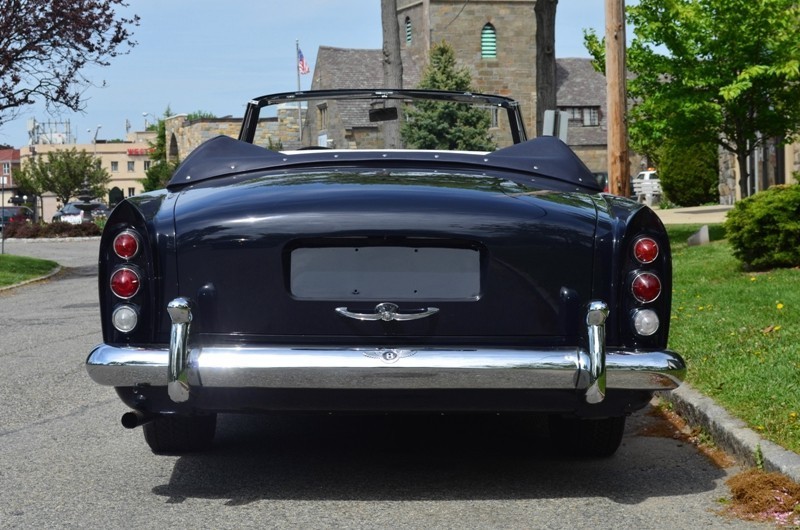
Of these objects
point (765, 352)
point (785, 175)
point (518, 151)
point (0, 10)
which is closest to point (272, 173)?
point (518, 151)

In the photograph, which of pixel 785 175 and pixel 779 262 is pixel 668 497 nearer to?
pixel 779 262

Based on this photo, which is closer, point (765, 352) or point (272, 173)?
point (272, 173)

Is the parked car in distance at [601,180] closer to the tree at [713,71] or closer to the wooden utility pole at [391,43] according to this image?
the tree at [713,71]

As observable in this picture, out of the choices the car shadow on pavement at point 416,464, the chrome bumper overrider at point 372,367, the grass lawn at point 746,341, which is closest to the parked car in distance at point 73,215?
the grass lawn at point 746,341

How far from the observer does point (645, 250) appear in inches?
182

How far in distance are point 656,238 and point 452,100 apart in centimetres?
195

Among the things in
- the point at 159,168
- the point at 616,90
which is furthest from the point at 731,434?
the point at 159,168

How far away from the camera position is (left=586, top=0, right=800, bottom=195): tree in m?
19.3

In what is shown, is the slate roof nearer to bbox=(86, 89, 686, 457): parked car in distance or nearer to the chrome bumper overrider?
bbox=(86, 89, 686, 457): parked car in distance

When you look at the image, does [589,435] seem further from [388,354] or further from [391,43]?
[391,43]

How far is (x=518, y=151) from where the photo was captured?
18.3 ft

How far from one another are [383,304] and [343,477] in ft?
3.27

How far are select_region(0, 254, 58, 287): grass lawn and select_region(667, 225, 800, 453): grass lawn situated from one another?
11.2 meters

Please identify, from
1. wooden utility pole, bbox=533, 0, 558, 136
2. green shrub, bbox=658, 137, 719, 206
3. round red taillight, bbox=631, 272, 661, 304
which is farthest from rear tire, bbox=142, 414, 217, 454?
green shrub, bbox=658, 137, 719, 206
